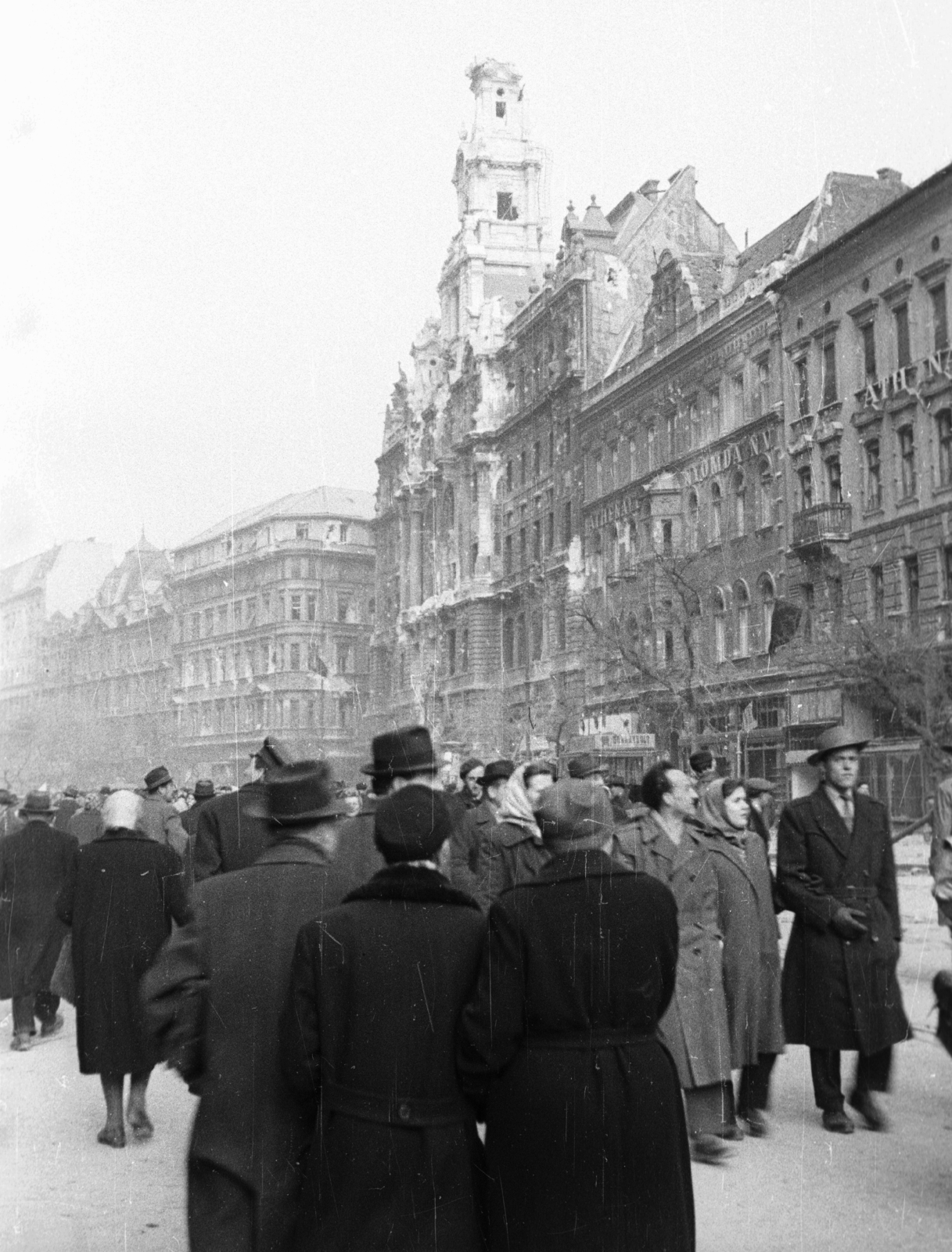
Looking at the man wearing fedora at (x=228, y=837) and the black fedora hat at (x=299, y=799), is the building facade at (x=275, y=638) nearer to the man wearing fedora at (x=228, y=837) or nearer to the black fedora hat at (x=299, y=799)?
the man wearing fedora at (x=228, y=837)

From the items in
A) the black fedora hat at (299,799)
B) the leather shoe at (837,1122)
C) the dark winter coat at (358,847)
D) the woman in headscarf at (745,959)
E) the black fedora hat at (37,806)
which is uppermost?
the black fedora hat at (299,799)

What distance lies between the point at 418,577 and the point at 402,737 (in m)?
42.1

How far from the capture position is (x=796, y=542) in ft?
87.7

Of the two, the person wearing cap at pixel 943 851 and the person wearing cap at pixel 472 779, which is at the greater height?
the person wearing cap at pixel 472 779

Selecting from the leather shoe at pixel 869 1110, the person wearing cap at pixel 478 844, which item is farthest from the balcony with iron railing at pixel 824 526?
the leather shoe at pixel 869 1110

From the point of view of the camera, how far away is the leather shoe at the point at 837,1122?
6773mm

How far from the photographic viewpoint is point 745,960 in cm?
716

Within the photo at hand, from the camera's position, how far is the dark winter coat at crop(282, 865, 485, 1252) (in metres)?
3.71

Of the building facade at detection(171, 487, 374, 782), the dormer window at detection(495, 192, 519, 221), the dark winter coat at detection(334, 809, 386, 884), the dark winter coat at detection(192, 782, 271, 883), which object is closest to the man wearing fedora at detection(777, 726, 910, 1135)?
the dark winter coat at detection(334, 809, 386, 884)

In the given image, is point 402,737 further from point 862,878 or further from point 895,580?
point 895,580

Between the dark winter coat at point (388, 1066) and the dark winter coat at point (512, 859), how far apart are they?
4.01 meters

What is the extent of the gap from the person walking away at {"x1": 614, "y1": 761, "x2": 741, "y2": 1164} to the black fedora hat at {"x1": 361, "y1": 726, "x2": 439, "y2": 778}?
65.0 inches

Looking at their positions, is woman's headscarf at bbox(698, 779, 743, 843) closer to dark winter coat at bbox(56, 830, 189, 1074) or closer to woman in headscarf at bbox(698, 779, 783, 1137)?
woman in headscarf at bbox(698, 779, 783, 1137)

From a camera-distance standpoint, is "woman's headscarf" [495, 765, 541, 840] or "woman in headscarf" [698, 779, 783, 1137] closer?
"woman in headscarf" [698, 779, 783, 1137]
